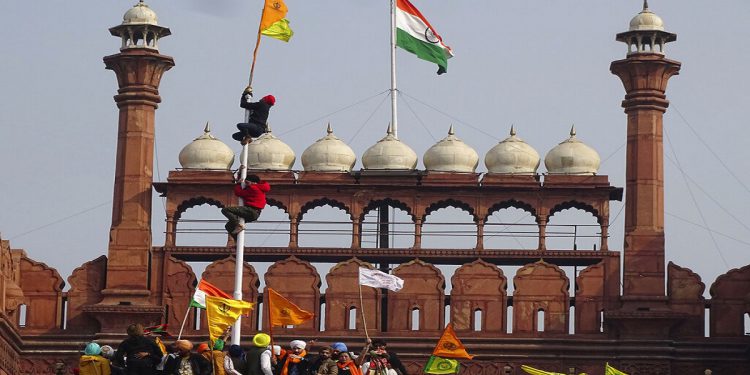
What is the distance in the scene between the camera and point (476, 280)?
170 feet

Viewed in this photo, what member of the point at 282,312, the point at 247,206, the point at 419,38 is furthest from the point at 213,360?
the point at 419,38

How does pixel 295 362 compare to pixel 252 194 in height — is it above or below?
below

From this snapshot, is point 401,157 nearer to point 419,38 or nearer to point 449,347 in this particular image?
point 419,38

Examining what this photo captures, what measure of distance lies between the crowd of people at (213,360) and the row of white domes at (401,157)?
13.3 metres

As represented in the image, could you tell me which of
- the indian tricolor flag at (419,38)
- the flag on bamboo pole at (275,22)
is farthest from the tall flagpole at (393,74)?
the flag on bamboo pole at (275,22)

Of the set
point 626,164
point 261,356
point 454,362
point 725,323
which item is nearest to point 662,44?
point 626,164

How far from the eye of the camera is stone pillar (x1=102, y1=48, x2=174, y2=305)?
52031 mm

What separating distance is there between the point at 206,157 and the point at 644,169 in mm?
8670

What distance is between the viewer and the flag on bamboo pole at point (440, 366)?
47156 mm

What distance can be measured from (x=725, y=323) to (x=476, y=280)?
4.84m

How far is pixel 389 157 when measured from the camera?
5297cm

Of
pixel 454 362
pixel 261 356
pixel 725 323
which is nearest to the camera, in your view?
pixel 261 356

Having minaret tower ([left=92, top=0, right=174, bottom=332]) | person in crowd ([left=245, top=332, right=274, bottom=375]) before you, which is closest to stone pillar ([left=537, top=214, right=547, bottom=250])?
minaret tower ([left=92, top=0, right=174, bottom=332])

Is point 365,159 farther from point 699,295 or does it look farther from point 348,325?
point 699,295
